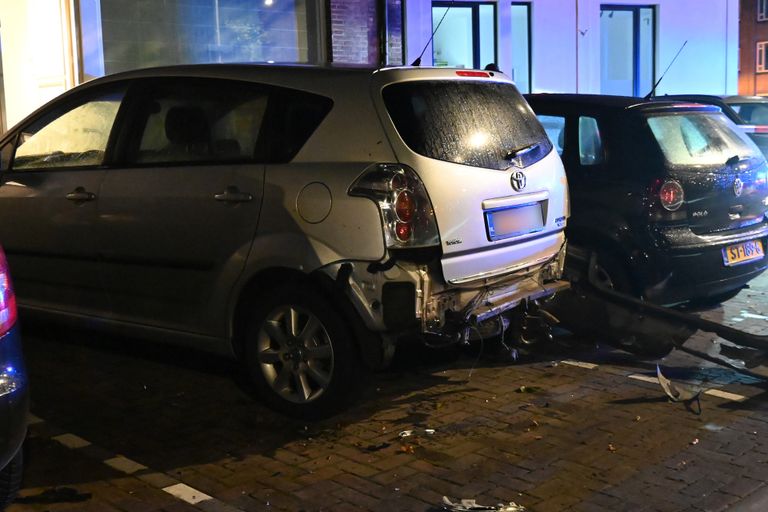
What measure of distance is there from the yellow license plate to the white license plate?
2.00 meters

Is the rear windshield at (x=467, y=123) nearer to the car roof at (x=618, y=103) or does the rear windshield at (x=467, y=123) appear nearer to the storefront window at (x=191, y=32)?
the car roof at (x=618, y=103)

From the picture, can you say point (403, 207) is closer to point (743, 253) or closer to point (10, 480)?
point (10, 480)

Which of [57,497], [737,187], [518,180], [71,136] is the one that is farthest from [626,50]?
[57,497]

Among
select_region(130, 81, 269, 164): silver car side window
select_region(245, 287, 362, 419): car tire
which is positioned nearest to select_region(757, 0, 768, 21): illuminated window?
select_region(130, 81, 269, 164): silver car side window

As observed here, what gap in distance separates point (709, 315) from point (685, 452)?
3058 millimetres

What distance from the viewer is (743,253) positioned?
6691 millimetres

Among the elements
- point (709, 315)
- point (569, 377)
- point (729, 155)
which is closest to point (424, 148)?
point (569, 377)

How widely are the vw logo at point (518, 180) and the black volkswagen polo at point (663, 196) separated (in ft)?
5.39

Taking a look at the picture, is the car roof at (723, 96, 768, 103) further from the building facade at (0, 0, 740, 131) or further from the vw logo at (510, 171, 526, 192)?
the vw logo at (510, 171, 526, 192)

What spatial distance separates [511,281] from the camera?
5.18 meters

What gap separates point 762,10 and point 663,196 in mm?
58261

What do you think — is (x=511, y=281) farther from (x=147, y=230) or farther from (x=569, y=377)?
(x=147, y=230)

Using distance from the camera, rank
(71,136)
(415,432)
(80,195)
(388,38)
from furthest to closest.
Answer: (388,38) < (71,136) < (80,195) < (415,432)

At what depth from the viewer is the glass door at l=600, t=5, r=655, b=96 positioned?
610 inches
